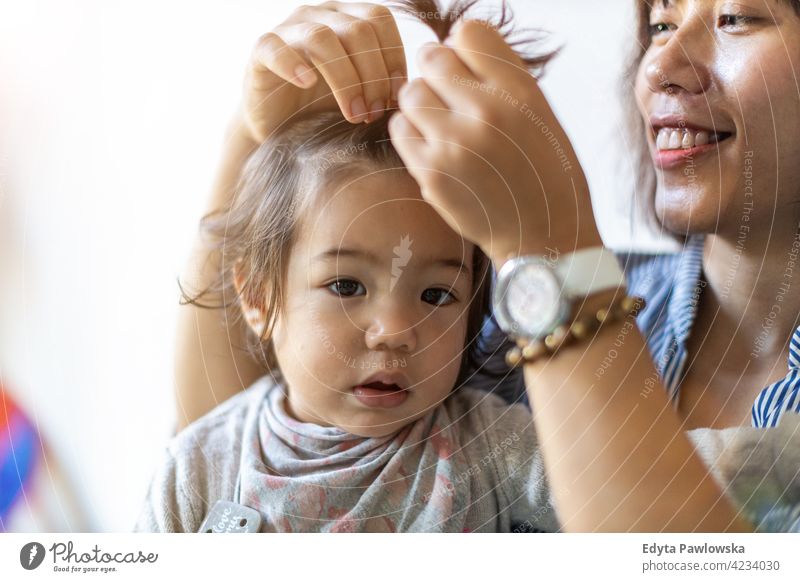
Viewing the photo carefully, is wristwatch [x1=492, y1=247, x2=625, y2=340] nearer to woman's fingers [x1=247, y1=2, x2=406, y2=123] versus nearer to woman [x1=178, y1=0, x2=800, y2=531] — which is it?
woman [x1=178, y1=0, x2=800, y2=531]

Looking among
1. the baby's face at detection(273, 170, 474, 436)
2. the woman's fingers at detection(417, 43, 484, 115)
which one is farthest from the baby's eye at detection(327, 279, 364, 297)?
the woman's fingers at detection(417, 43, 484, 115)

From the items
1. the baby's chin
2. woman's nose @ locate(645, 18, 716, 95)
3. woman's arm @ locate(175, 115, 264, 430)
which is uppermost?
woman's nose @ locate(645, 18, 716, 95)

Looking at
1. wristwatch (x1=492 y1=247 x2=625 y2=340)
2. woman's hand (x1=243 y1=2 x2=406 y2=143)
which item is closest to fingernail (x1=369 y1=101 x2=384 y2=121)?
woman's hand (x1=243 y1=2 x2=406 y2=143)

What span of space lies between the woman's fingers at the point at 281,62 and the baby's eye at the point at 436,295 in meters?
0.13

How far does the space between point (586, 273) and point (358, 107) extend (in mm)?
147

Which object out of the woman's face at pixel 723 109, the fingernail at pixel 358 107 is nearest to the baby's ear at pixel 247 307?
the fingernail at pixel 358 107

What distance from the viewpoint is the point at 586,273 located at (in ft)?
1.48

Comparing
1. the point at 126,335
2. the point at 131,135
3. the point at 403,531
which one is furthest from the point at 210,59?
the point at 403,531

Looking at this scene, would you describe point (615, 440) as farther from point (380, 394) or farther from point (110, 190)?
point (110, 190)

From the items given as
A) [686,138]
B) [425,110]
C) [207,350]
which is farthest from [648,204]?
[207,350]

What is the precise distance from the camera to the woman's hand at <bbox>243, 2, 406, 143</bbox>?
18.1 inches

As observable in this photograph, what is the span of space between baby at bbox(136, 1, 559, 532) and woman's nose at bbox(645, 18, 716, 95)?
5.7 inches

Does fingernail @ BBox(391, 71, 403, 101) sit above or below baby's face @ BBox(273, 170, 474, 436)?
above
